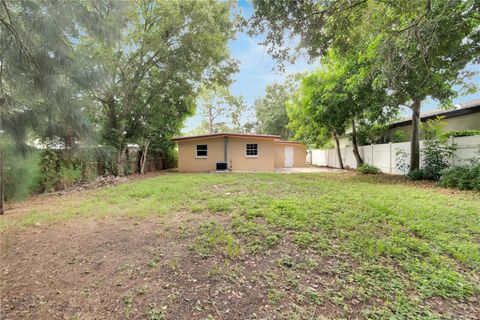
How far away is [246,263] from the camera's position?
8.78 feet

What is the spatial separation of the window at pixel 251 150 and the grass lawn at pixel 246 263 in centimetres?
968

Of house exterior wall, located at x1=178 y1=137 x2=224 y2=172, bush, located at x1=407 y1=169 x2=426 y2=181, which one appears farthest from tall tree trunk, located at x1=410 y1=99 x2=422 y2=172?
house exterior wall, located at x1=178 y1=137 x2=224 y2=172

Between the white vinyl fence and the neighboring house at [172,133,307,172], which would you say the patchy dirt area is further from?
the neighboring house at [172,133,307,172]

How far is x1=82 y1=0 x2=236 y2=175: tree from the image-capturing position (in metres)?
9.43

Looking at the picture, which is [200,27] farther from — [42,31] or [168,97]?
[42,31]

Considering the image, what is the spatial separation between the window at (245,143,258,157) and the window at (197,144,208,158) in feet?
8.81

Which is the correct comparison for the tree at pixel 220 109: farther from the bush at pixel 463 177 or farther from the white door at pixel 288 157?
the bush at pixel 463 177

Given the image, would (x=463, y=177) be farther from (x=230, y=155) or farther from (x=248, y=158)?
(x=230, y=155)

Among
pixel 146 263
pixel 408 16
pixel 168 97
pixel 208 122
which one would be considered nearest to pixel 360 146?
pixel 408 16

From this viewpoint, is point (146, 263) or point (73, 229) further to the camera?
point (73, 229)

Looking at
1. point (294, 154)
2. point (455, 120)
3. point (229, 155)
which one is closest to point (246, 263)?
point (229, 155)

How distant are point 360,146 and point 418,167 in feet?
18.7

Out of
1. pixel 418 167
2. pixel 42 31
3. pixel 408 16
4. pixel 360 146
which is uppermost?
pixel 408 16

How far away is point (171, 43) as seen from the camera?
10383mm
